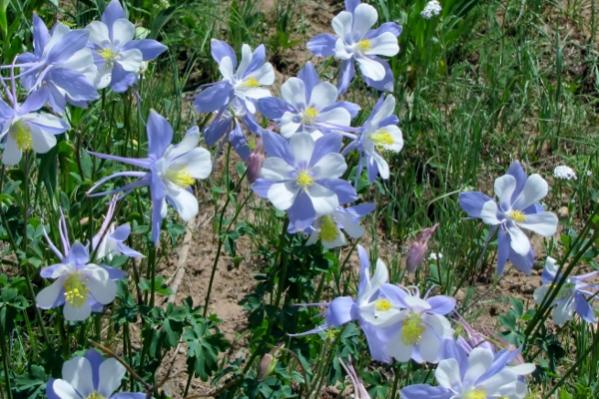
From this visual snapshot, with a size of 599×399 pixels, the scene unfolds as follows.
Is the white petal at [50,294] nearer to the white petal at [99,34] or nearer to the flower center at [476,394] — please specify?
the white petal at [99,34]

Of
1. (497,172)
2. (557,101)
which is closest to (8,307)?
(497,172)

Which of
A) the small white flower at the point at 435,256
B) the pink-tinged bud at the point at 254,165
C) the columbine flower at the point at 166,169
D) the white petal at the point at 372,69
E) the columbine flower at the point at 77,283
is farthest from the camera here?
the small white flower at the point at 435,256

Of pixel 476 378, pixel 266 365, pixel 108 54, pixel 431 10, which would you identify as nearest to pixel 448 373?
pixel 476 378

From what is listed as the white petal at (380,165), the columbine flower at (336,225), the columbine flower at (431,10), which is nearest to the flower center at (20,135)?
the columbine flower at (336,225)

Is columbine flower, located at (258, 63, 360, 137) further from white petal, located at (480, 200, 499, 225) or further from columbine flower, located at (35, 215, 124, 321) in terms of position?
columbine flower, located at (35, 215, 124, 321)

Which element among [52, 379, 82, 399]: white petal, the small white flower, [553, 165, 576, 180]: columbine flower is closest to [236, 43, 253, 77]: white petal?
[52, 379, 82, 399]: white petal

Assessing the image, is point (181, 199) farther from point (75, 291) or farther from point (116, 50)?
point (116, 50)

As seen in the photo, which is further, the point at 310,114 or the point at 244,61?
the point at 244,61
